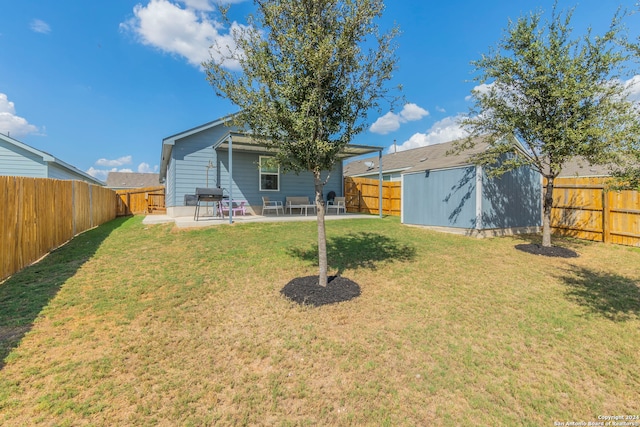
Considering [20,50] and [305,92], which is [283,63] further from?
[20,50]

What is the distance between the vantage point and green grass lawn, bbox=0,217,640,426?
2225mm

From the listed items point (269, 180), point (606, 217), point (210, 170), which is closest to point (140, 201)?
point (210, 170)

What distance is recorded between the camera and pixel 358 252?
655cm

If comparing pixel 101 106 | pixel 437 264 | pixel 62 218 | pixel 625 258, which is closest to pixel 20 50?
pixel 101 106

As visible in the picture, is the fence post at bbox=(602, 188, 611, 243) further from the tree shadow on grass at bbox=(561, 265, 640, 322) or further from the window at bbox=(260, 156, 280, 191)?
the window at bbox=(260, 156, 280, 191)

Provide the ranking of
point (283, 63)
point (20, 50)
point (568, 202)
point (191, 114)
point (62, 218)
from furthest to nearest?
point (191, 114), point (20, 50), point (568, 202), point (62, 218), point (283, 63)

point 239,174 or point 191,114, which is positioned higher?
point 191,114

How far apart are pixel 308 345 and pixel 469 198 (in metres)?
8.17

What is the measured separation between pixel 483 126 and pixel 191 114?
47.2ft

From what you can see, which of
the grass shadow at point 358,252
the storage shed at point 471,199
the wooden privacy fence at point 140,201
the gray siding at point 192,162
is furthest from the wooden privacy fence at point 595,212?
the wooden privacy fence at point 140,201

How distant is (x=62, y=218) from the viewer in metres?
7.25

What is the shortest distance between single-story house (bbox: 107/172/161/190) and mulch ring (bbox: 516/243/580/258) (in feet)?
129

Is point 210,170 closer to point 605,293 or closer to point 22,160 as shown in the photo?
point 22,160

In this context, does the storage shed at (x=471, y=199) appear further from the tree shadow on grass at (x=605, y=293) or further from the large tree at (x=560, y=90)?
the tree shadow on grass at (x=605, y=293)
